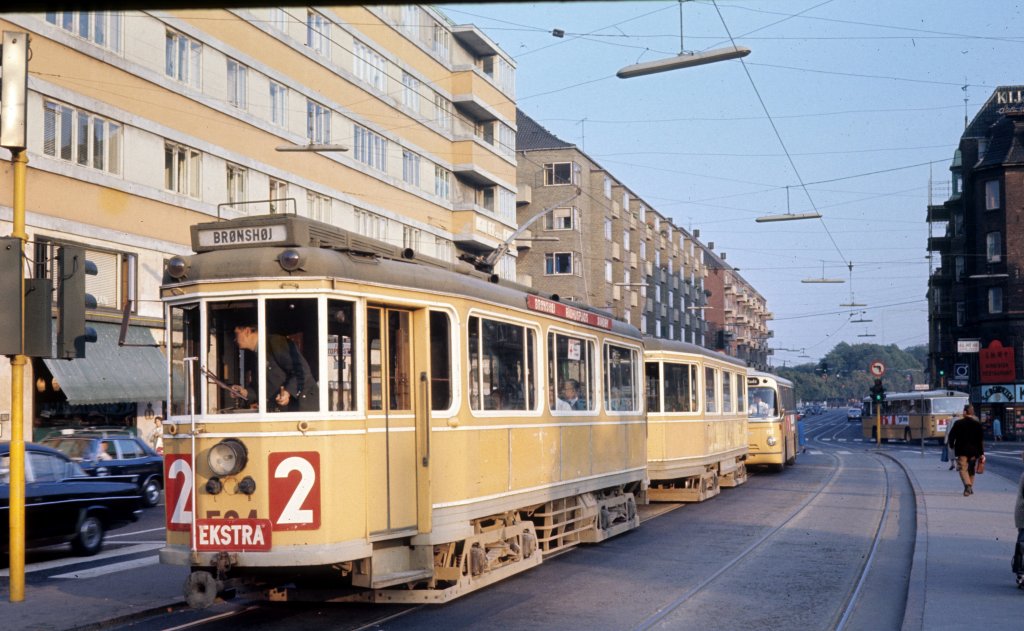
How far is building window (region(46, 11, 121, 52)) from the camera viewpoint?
25.1 metres

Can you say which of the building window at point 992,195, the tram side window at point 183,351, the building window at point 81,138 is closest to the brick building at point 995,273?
the building window at point 992,195

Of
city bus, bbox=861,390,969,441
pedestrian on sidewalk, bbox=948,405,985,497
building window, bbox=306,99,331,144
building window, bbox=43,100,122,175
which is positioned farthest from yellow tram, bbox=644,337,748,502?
city bus, bbox=861,390,969,441

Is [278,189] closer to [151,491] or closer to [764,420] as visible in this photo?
[151,491]

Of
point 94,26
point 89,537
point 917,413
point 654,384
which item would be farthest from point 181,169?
point 917,413

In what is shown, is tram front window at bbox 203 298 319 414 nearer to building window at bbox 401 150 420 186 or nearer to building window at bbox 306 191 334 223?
building window at bbox 306 191 334 223

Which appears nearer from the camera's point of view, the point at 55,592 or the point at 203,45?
the point at 55,592

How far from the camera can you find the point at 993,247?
219ft

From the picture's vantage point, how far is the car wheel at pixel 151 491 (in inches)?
883

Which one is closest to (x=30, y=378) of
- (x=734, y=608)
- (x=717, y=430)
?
(x=717, y=430)

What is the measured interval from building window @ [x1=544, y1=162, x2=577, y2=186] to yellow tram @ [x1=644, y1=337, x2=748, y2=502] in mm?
41535

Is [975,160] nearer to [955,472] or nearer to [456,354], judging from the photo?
[955,472]

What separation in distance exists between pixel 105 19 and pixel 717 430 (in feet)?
56.1

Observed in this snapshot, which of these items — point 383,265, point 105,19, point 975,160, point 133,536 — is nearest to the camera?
point 383,265

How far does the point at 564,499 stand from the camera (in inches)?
527
